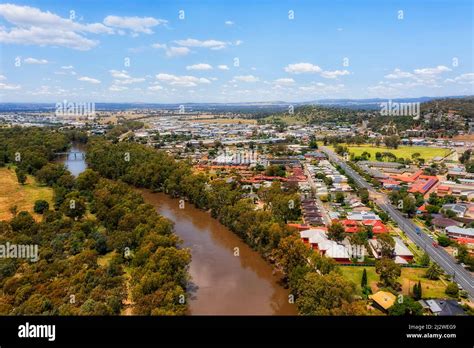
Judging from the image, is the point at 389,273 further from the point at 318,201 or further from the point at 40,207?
the point at 40,207

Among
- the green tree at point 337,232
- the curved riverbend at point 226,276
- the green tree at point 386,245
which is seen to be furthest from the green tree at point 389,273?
the curved riverbend at point 226,276

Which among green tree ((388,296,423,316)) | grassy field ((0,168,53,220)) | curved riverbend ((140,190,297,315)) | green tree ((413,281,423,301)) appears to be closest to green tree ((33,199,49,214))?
grassy field ((0,168,53,220))

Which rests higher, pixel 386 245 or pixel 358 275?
pixel 386 245

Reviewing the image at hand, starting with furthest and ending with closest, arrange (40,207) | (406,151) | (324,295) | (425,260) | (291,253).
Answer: (406,151)
(40,207)
(425,260)
(291,253)
(324,295)

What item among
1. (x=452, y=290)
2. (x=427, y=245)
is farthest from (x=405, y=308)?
(x=427, y=245)

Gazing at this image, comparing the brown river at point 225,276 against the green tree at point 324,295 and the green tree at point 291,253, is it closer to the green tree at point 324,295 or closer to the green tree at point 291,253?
the green tree at point 291,253

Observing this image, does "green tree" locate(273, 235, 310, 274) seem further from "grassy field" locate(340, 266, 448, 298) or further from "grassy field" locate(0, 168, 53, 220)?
"grassy field" locate(0, 168, 53, 220)
